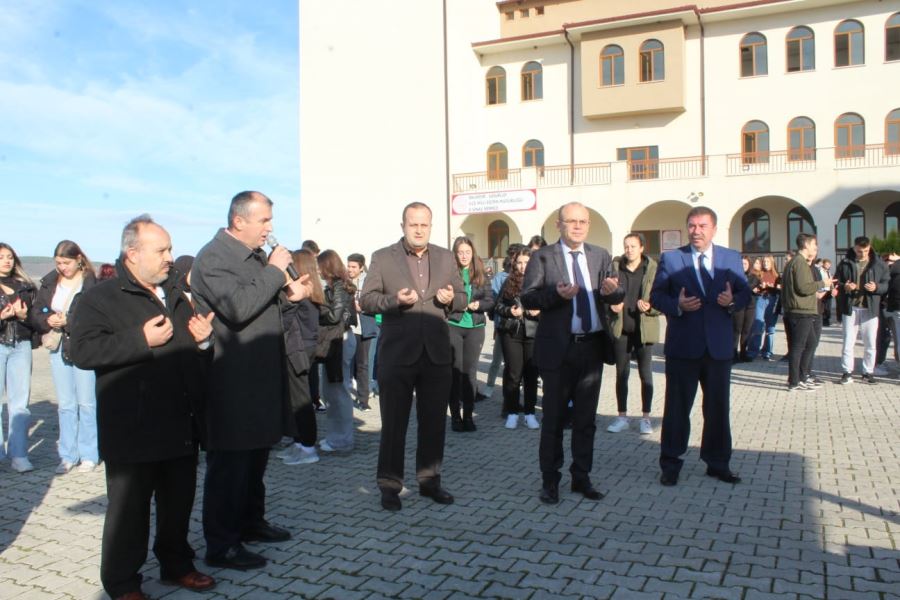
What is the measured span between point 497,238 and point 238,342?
32149 millimetres

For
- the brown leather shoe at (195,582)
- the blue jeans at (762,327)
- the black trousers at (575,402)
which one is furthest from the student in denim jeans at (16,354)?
the blue jeans at (762,327)

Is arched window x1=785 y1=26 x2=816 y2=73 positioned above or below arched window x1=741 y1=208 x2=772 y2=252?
above

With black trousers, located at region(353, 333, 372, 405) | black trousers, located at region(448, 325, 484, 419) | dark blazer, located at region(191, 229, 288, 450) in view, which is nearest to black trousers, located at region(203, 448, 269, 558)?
dark blazer, located at region(191, 229, 288, 450)

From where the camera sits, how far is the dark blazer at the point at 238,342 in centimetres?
388

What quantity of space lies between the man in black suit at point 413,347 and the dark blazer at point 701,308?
1775 millimetres

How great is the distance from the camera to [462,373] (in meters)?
8.01

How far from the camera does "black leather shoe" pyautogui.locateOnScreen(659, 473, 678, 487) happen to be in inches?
222

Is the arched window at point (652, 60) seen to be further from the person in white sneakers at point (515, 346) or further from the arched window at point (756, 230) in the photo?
the person in white sneakers at point (515, 346)

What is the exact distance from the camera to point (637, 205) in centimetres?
2966

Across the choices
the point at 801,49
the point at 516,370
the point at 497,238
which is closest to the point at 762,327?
A: the point at 516,370

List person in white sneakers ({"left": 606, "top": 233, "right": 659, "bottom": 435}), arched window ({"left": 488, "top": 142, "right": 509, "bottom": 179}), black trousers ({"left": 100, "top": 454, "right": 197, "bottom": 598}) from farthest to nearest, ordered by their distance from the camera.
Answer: arched window ({"left": 488, "top": 142, "right": 509, "bottom": 179}), person in white sneakers ({"left": 606, "top": 233, "right": 659, "bottom": 435}), black trousers ({"left": 100, "top": 454, "right": 197, "bottom": 598})

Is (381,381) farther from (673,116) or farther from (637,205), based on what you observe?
(673,116)

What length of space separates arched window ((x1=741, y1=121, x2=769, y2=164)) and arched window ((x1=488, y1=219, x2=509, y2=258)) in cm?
1133

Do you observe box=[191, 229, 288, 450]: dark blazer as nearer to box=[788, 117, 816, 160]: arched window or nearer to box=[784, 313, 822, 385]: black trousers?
box=[784, 313, 822, 385]: black trousers
